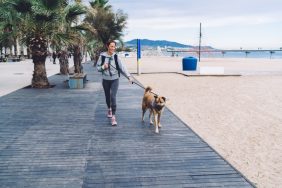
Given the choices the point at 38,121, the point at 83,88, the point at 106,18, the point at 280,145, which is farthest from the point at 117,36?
the point at 280,145

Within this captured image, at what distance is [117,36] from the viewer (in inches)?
1561

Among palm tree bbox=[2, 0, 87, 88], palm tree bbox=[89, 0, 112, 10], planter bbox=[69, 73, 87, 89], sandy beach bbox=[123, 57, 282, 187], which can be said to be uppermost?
palm tree bbox=[89, 0, 112, 10]

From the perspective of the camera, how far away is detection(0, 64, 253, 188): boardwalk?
524 centimetres

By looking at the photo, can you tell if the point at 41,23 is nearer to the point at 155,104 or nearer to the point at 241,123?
the point at 155,104

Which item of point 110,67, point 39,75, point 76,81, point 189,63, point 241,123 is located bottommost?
point 241,123

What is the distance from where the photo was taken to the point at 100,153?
6574 millimetres

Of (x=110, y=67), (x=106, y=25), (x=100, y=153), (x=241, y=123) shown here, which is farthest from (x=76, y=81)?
(x=106, y=25)

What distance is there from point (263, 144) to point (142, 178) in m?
3.25

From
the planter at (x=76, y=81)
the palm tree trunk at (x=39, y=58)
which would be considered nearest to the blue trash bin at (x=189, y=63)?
the planter at (x=76, y=81)

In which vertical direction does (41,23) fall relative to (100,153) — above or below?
above

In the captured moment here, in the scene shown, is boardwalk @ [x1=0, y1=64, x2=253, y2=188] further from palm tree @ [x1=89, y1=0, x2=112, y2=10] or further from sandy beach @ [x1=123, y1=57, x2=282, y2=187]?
palm tree @ [x1=89, y1=0, x2=112, y2=10]

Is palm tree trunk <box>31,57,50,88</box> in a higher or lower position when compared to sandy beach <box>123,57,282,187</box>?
higher

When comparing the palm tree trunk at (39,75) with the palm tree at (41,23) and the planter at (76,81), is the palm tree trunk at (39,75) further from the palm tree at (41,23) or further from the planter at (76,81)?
the planter at (76,81)

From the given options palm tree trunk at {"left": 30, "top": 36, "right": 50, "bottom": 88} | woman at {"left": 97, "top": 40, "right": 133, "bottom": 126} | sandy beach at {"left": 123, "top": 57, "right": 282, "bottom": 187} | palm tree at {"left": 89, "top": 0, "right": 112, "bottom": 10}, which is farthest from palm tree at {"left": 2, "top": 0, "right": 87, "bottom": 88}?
palm tree at {"left": 89, "top": 0, "right": 112, "bottom": 10}
